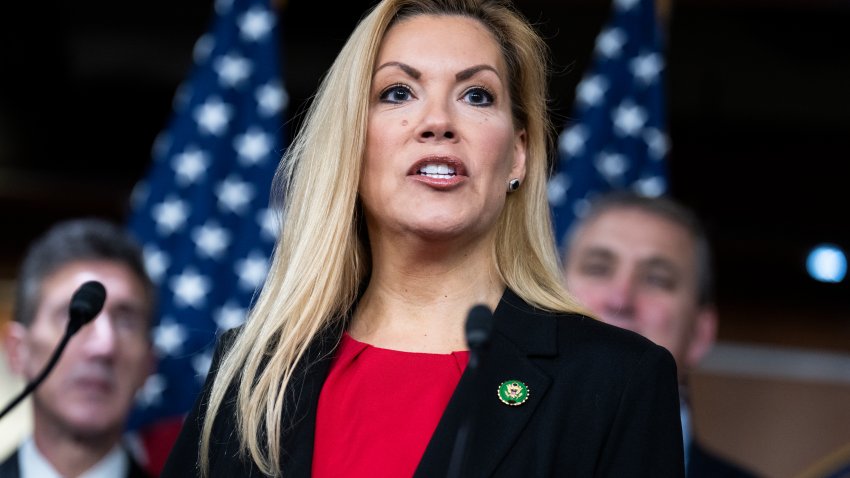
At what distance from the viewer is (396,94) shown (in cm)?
229

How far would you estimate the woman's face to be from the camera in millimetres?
2170

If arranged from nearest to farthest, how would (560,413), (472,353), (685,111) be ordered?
(472,353)
(560,413)
(685,111)

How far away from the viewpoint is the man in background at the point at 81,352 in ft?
11.3

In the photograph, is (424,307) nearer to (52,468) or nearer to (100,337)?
(100,337)

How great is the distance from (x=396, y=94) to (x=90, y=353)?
59.6 inches

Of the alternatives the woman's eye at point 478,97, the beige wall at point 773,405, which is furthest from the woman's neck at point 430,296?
the beige wall at point 773,405

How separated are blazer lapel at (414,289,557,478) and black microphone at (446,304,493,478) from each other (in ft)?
0.22

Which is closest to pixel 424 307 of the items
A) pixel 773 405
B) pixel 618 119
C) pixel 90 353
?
pixel 90 353

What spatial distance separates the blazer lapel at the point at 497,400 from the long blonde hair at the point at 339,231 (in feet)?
0.30

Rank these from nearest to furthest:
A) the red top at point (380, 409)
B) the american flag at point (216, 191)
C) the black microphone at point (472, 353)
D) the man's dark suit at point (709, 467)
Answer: the black microphone at point (472, 353), the red top at point (380, 409), the man's dark suit at point (709, 467), the american flag at point (216, 191)

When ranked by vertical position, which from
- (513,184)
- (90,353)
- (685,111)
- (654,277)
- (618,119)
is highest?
(685,111)

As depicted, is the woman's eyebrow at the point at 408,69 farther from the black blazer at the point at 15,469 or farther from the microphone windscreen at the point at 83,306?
the black blazer at the point at 15,469

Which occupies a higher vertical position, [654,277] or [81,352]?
[654,277]

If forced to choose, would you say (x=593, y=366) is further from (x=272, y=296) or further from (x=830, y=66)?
(x=830, y=66)
